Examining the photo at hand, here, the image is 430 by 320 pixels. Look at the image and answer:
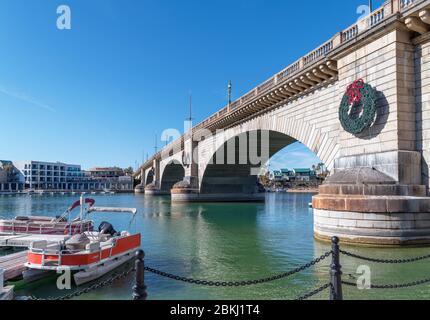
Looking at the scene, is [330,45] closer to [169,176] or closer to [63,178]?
[169,176]

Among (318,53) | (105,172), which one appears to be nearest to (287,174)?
(105,172)

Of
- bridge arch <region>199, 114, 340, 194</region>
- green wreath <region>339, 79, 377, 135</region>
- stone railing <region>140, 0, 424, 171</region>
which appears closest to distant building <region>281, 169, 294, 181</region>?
bridge arch <region>199, 114, 340, 194</region>

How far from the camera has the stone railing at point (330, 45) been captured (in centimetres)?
1616

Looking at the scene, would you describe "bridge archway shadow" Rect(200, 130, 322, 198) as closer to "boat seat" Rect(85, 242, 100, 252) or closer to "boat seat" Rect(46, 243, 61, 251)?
"boat seat" Rect(85, 242, 100, 252)

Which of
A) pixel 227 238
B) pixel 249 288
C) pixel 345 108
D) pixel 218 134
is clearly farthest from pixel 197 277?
pixel 218 134

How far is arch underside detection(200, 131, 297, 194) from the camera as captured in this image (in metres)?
45.1

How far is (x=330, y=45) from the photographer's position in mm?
20969

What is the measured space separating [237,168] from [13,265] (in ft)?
148

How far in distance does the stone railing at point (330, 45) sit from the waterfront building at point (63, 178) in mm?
113509

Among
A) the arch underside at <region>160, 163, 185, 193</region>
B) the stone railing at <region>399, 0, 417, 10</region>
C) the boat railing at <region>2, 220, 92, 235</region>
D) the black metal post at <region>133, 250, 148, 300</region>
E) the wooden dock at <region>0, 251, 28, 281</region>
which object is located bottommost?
the wooden dock at <region>0, 251, 28, 281</region>

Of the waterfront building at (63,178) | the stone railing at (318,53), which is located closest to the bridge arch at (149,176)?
the waterfront building at (63,178)

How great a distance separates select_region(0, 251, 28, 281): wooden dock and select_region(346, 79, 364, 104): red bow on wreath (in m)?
15.7
